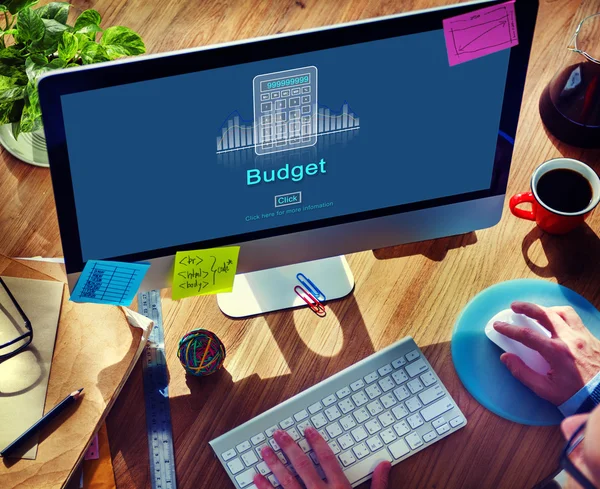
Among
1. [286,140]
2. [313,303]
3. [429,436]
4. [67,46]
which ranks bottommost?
[429,436]

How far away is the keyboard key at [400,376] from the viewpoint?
108 centimetres

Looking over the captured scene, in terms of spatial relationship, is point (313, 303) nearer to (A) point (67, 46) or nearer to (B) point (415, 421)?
(B) point (415, 421)

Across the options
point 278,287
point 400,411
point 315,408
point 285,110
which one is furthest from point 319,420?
point 285,110

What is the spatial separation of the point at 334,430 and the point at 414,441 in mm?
117

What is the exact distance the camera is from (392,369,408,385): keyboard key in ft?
3.53

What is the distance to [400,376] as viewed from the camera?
1.08 m

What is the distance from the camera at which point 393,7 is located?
134 cm

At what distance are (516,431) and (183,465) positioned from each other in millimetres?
495

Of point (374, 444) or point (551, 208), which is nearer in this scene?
point (374, 444)

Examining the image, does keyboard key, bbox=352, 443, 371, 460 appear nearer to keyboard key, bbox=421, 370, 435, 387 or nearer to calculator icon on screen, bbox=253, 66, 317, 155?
keyboard key, bbox=421, 370, 435, 387

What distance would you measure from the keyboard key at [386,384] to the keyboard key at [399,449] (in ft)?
0.25

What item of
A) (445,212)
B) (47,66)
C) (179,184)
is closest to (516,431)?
(445,212)

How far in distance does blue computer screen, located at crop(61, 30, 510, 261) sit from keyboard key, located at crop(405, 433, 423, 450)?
1.12 ft

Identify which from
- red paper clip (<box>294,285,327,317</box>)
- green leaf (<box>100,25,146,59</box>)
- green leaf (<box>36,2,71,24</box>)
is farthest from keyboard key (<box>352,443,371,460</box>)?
green leaf (<box>36,2,71,24</box>)
